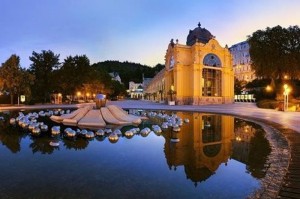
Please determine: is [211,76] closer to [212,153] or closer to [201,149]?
[201,149]

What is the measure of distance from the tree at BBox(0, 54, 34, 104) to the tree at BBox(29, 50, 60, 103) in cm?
796

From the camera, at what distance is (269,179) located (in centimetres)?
600

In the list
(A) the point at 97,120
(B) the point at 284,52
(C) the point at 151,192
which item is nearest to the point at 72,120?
(A) the point at 97,120

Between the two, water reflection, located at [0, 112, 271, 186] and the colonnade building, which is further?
the colonnade building

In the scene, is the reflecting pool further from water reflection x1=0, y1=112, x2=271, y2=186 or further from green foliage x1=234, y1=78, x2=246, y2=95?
green foliage x1=234, y1=78, x2=246, y2=95

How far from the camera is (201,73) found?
164ft

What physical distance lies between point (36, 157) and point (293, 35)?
43.5 m

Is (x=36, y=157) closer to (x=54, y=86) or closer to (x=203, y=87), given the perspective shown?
(x=203, y=87)

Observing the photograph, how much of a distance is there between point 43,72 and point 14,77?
14.6 m

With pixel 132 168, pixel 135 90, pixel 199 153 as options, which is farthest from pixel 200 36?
pixel 135 90

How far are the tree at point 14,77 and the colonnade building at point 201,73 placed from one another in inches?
1090

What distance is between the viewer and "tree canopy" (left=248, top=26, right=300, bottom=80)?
40.0 metres

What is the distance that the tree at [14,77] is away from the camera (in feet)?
151

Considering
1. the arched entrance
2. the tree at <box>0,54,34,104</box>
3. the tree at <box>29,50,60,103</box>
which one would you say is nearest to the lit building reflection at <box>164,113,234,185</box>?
the arched entrance
